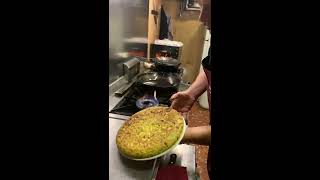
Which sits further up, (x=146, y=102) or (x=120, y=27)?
(x=120, y=27)

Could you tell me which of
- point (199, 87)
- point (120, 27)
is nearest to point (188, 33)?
point (120, 27)

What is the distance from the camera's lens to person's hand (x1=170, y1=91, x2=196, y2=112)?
3.38 feet

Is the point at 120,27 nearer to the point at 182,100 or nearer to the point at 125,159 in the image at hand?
the point at 182,100

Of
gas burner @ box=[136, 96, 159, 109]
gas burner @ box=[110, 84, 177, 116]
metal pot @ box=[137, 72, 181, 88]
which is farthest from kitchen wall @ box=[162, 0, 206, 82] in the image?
gas burner @ box=[136, 96, 159, 109]

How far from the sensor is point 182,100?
A: 1051mm

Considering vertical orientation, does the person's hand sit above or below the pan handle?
above

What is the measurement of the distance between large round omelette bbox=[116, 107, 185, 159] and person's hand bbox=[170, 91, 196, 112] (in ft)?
0.86

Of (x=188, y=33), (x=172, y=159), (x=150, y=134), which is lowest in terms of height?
(x=172, y=159)

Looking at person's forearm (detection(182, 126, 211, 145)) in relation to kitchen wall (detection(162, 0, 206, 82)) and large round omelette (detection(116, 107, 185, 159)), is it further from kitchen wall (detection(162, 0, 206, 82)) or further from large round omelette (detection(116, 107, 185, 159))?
kitchen wall (detection(162, 0, 206, 82))

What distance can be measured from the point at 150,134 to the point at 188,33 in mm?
2871
